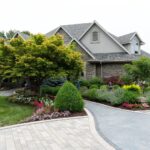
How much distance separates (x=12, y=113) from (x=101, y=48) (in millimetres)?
15348

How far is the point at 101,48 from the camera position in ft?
87.4

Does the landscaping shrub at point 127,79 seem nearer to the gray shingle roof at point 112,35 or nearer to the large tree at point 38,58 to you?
the gray shingle roof at point 112,35

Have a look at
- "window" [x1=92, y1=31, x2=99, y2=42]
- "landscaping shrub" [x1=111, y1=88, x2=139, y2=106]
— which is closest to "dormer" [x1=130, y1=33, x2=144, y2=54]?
"window" [x1=92, y1=31, x2=99, y2=42]

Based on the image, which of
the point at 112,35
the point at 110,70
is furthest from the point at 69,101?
the point at 112,35

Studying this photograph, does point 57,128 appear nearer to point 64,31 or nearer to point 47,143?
point 47,143

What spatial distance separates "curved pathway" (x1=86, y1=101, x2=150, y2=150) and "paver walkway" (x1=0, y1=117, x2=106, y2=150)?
1.79ft

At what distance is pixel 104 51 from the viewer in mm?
26547

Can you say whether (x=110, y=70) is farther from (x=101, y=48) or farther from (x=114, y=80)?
(x=101, y=48)

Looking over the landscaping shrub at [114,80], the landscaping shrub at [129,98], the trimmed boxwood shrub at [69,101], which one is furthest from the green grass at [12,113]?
the landscaping shrub at [114,80]

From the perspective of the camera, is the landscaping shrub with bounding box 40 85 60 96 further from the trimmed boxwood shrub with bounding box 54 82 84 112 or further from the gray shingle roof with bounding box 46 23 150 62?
the trimmed boxwood shrub with bounding box 54 82 84 112

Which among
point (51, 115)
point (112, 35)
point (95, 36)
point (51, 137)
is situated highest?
point (112, 35)

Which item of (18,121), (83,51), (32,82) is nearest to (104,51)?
(83,51)

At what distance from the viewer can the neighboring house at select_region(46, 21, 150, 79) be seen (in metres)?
24.1

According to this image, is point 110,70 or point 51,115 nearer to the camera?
point 51,115
